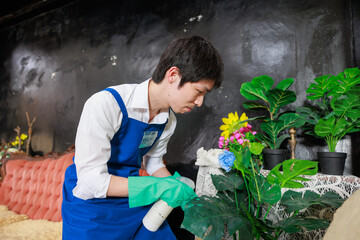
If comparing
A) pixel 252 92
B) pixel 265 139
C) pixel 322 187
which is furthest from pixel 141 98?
pixel 322 187

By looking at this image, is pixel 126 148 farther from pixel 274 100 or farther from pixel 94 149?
pixel 274 100

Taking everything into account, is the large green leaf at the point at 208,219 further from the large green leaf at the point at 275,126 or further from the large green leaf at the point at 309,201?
the large green leaf at the point at 275,126

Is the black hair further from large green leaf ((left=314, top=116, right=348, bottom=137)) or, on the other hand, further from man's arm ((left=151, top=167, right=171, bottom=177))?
large green leaf ((left=314, top=116, right=348, bottom=137))

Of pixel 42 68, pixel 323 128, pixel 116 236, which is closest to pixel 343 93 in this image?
pixel 323 128

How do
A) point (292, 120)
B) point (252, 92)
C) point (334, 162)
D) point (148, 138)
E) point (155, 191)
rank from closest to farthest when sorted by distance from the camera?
point (155, 191)
point (148, 138)
point (334, 162)
point (292, 120)
point (252, 92)

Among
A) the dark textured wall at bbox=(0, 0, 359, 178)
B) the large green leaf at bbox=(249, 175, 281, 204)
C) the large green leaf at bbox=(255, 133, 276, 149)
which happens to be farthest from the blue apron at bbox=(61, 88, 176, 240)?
the dark textured wall at bbox=(0, 0, 359, 178)

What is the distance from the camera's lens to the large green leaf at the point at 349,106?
1.30 meters

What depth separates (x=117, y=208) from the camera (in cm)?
111

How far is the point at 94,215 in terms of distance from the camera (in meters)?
1.03

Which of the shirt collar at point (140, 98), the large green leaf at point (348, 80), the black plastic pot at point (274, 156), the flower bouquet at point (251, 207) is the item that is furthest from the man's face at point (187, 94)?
the large green leaf at point (348, 80)

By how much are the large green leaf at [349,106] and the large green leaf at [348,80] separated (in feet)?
0.16

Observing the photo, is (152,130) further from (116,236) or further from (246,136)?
(246,136)

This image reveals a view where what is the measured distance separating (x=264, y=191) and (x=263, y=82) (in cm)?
86

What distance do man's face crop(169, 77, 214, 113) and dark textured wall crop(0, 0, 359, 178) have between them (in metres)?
1.06
